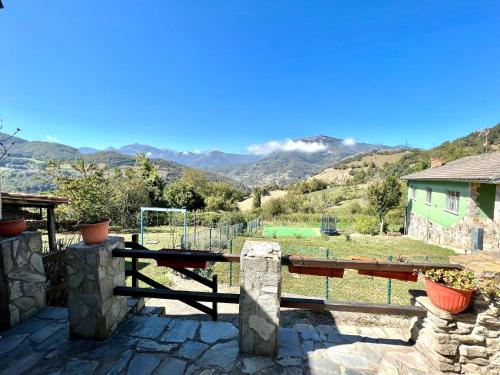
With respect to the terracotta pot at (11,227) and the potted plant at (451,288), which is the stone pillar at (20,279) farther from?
the potted plant at (451,288)

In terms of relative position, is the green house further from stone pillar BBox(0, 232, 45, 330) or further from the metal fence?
stone pillar BBox(0, 232, 45, 330)

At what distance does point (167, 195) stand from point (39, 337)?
26.9 metres

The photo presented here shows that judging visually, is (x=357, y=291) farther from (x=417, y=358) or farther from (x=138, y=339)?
(x=138, y=339)

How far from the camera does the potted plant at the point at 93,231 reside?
98.0 inches

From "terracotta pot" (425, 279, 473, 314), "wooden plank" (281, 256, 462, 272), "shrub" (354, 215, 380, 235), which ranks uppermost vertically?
"wooden plank" (281, 256, 462, 272)

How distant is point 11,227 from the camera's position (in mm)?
2906

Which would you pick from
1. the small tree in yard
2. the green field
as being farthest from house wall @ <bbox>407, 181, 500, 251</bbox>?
the green field

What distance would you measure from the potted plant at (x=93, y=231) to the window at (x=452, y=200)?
15.5m

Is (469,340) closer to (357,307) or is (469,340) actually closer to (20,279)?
(357,307)

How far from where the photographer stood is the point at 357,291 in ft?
24.6

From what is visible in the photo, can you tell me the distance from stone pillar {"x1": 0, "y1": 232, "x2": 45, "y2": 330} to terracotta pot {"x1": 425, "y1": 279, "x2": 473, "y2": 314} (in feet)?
13.5

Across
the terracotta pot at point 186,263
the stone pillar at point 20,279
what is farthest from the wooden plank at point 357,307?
the stone pillar at point 20,279

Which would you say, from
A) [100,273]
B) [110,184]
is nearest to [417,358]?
[100,273]

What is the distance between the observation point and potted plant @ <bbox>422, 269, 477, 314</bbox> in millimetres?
2074
